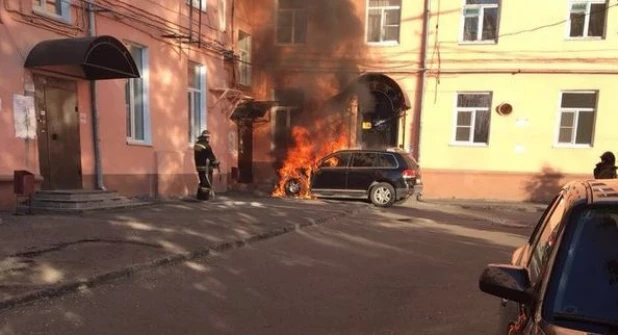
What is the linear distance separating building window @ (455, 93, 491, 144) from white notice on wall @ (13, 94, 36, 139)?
13275 mm

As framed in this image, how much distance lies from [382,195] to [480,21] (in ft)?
25.3

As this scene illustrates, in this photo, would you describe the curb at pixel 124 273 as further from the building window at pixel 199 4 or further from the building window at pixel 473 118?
the building window at pixel 473 118

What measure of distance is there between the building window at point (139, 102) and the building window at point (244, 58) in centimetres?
649

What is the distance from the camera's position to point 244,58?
19.2 metres

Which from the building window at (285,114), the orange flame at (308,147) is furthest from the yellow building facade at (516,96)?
the building window at (285,114)

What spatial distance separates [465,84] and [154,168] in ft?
35.8

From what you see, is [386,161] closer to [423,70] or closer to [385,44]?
[423,70]

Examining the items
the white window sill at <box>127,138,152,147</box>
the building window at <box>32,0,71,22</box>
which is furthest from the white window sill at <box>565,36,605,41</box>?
the building window at <box>32,0,71,22</box>

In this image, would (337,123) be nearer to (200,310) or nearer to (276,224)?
(276,224)

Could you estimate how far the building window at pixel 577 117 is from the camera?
16.1 m

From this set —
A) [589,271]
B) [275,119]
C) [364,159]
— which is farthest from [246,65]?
[589,271]

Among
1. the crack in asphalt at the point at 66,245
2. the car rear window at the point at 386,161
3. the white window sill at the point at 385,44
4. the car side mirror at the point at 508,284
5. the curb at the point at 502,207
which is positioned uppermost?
the white window sill at the point at 385,44

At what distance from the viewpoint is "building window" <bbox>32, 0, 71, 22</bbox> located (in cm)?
929

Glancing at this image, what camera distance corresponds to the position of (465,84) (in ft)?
56.0
